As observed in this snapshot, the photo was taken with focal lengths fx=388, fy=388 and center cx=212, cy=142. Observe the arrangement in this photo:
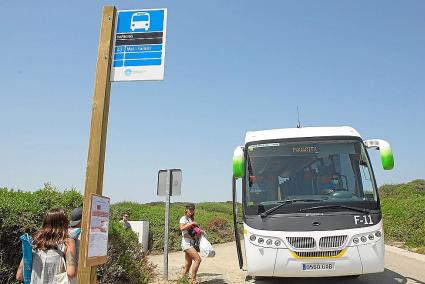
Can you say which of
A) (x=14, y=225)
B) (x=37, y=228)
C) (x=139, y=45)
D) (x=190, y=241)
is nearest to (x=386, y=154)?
(x=190, y=241)

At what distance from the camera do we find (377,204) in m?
7.31

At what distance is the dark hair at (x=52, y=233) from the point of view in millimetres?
4043

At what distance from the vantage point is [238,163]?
7.84 meters

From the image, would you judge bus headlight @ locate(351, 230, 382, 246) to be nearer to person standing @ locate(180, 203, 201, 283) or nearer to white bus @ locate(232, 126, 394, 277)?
white bus @ locate(232, 126, 394, 277)

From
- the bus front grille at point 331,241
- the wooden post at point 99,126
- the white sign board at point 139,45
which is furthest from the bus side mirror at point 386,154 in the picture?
the wooden post at point 99,126

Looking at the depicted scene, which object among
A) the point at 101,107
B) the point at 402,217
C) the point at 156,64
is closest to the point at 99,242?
the point at 101,107

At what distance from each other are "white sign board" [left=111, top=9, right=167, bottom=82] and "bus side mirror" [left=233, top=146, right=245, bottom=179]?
12.3 feet

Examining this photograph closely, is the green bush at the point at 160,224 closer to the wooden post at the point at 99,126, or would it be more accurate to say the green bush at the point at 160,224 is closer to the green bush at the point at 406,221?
the green bush at the point at 406,221

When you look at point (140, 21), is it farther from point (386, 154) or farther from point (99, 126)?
point (386, 154)

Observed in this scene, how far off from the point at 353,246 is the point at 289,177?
1763 millimetres

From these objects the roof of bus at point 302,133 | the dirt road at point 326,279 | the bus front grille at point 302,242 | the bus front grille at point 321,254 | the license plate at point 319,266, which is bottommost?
the dirt road at point 326,279

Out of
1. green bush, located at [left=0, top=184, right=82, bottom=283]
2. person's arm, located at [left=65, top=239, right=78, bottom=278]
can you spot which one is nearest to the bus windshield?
green bush, located at [left=0, top=184, right=82, bottom=283]

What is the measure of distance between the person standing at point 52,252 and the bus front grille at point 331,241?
4.54 metres

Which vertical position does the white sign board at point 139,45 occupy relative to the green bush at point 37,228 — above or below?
above
